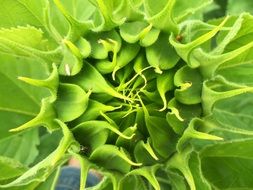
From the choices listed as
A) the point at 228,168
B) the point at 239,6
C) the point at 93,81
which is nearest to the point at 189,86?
the point at 93,81

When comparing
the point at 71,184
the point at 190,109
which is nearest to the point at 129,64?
the point at 190,109

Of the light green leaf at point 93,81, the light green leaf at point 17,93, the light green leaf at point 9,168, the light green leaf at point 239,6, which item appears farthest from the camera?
the light green leaf at point 239,6

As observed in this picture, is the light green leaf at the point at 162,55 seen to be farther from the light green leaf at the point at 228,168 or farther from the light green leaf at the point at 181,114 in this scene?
the light green leaf at the point at 228,168

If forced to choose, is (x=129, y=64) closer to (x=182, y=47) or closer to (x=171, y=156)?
(x=182, y=47)

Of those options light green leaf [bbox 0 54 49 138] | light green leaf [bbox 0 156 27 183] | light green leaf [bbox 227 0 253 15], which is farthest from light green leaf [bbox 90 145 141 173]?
light green leaf [bbox 227 0 253 15]

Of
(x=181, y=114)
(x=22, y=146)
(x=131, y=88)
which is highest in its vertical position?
(x=131, y=88)

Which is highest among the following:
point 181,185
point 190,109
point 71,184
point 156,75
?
point 156,75

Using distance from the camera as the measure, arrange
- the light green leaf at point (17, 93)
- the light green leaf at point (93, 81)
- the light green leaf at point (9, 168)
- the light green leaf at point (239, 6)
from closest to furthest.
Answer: the light green leaf at point (93, 81), the light green leaf at point (9, 168), the light green leaf at point (17, 93), the light green leaf at point (239, 6)

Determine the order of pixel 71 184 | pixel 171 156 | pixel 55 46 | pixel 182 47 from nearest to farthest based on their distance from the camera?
pixel 182 47 < pixel 171 156 < pixel 55 46 < pixel 71 184

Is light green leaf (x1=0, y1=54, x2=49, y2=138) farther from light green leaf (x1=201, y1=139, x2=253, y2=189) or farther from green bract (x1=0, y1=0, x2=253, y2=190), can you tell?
light green leaf (x1=201, y1=139, x2=253, y2=189)

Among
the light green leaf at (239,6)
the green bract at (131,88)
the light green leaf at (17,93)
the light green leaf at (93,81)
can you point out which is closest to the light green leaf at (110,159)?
the green bract at (131,88)

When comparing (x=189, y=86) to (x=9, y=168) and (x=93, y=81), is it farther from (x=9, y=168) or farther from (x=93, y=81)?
(x=9, y=168)
